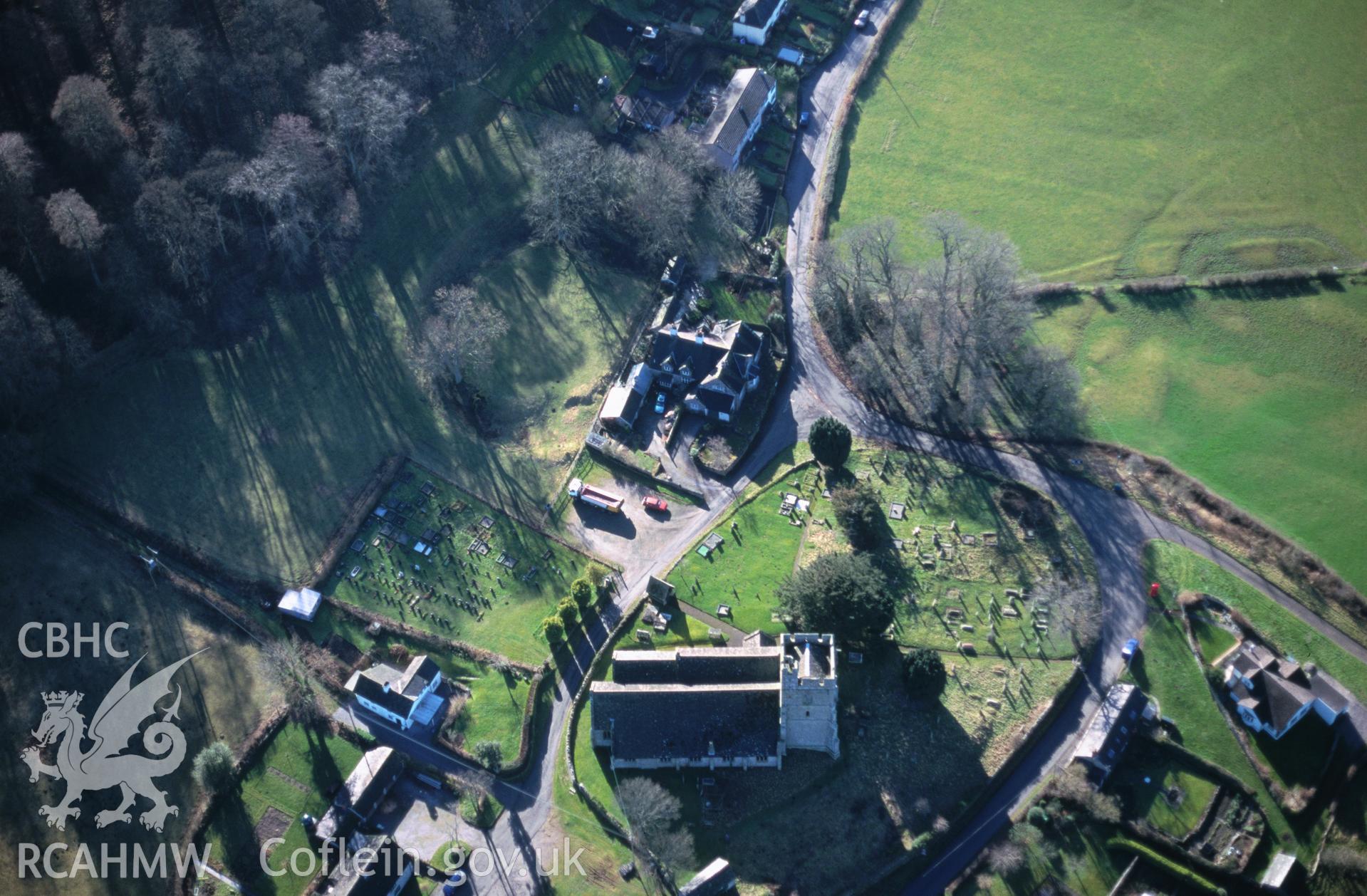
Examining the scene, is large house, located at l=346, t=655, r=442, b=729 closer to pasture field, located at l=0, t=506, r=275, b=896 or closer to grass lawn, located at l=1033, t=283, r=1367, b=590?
pasture field, located at l=0, t=506, r=275, b=896

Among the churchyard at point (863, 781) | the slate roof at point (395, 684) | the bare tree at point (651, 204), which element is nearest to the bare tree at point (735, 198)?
the bare tree at point (651, 204)

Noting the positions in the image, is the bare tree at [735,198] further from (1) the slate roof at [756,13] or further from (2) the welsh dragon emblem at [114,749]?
(2) the welsh dragon emblem at [114,749]

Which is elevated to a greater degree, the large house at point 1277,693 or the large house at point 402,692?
the large house at point 1277,693

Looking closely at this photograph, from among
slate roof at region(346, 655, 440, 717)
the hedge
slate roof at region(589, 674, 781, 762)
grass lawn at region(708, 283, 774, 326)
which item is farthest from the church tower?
grass lawn at region(708, 283, 774, 326)

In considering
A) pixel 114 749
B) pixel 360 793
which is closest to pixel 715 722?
pixel 360 793

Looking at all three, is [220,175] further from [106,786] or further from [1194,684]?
[1194,684]

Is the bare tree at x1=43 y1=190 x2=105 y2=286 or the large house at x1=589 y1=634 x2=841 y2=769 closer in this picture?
the large house at x1=589 y1=634 x2=841 y2=769

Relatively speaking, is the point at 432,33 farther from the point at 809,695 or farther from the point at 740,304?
the point at 809,695
